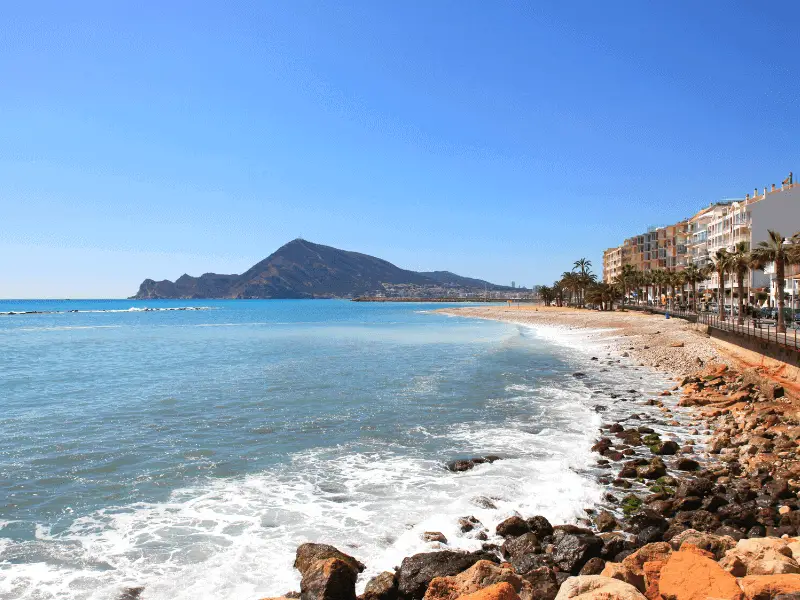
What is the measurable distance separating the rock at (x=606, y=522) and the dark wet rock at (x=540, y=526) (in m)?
1.07

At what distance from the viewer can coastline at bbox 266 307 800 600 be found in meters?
7.30

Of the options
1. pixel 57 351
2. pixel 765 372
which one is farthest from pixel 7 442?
pixel 57 351

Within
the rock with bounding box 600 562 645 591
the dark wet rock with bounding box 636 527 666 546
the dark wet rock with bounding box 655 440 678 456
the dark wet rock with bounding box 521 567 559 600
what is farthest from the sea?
the rock with bounding box 600 562 645 591

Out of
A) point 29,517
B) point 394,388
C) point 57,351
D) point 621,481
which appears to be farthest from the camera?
point 57,351

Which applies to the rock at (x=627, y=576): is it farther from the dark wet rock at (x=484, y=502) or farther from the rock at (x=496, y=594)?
the dark wet rock at (x=484, y=502)

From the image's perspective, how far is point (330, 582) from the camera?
8359mm

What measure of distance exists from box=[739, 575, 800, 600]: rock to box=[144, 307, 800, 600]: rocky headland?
0.04 ft

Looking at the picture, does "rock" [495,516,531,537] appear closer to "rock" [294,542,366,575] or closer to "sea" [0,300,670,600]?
"sea" [0,300,670,600]

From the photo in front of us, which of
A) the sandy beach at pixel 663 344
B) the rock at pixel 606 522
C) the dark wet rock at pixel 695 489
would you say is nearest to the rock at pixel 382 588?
the rock at pixel 606 522

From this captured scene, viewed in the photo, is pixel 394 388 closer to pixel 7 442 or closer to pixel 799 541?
pixel 7 442

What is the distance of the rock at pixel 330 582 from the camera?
833cm

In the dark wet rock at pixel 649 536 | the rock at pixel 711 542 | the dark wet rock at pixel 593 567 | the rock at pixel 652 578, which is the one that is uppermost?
the rock at pixel 652 578

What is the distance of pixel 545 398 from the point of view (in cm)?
2622

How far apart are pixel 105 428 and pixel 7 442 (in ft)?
9.55
